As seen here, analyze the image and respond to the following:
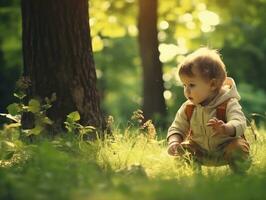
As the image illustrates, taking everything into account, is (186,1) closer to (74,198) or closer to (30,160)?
(30,160)

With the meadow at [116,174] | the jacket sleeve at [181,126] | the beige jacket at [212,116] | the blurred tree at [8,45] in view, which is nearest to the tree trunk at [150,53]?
the blurred tree at [8,45]

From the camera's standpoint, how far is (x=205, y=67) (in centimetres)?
580

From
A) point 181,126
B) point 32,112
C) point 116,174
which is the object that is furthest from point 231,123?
point 32,112

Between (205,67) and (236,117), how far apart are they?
0.53 m

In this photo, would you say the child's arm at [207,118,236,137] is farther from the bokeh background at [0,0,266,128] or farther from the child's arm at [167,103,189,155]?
the bokeh background at [0,0,266,128]

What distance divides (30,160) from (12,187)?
4.88 ft

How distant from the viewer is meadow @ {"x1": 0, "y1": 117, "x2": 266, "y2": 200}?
150 inches

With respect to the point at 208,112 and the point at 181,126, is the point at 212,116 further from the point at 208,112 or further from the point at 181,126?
the point at 181,126

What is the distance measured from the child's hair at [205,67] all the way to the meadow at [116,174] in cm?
77

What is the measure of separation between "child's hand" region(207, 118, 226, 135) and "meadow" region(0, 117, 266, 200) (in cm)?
33

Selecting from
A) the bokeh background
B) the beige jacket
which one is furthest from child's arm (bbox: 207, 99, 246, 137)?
the bokeh background

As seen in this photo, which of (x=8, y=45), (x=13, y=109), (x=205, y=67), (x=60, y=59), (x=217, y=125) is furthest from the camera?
(x=8, y=45)

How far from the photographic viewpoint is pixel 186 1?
1542cm

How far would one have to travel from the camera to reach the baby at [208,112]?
222 inches
